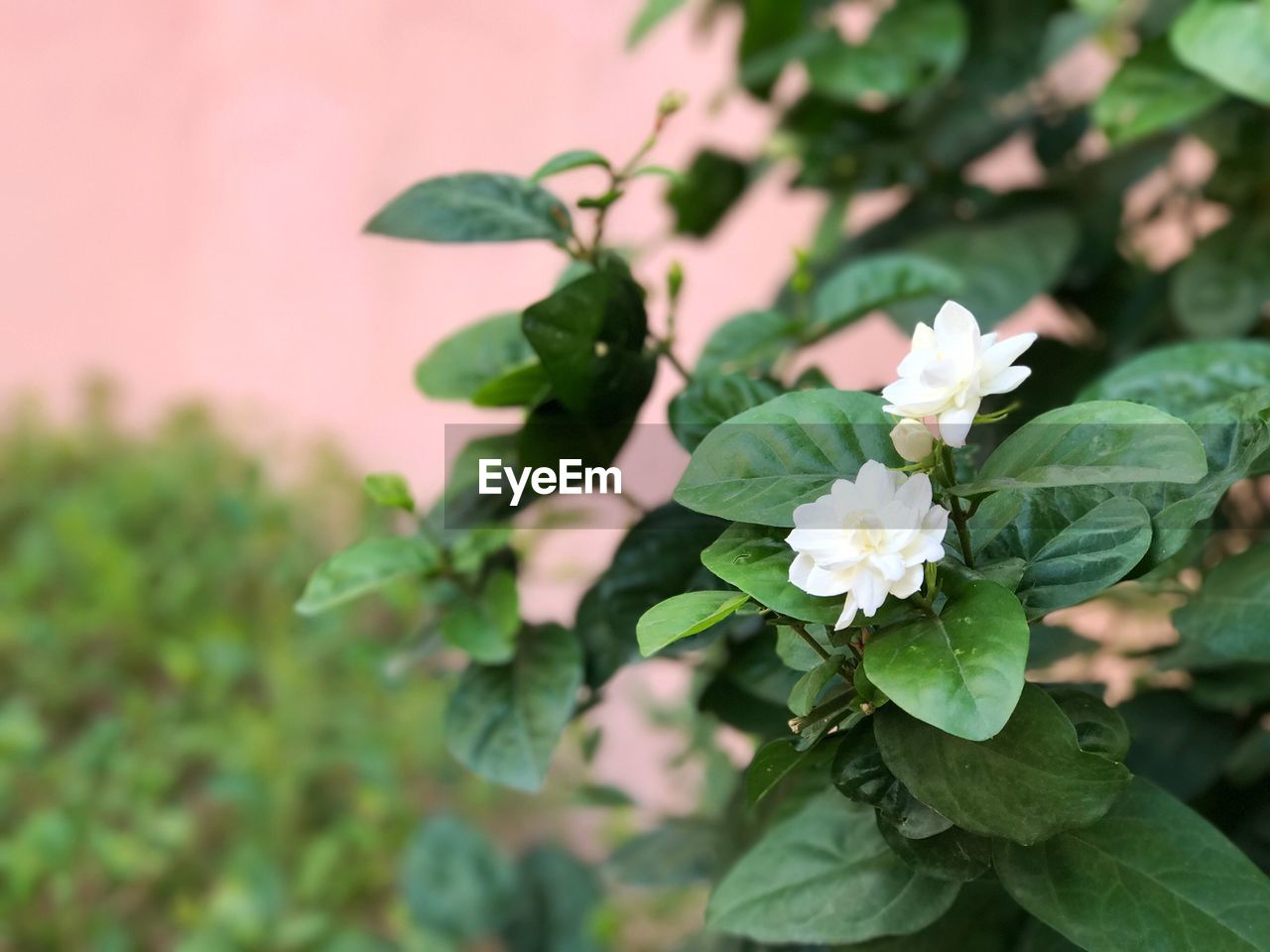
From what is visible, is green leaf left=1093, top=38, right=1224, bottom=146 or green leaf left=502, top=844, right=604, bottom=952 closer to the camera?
green leaf left=1093, top=38, right=1224, bottom=146

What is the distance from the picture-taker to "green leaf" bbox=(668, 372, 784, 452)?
453mm

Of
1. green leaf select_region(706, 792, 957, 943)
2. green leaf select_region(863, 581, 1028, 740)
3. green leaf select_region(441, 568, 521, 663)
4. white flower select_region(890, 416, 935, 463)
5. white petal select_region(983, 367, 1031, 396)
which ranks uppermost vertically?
white petal select_region(983, 367, 1031, 396)

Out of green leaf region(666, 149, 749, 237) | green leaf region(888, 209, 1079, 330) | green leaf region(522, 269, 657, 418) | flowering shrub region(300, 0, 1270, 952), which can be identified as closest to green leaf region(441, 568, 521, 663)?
flowering shrub region(300, 0, 1270, 952)

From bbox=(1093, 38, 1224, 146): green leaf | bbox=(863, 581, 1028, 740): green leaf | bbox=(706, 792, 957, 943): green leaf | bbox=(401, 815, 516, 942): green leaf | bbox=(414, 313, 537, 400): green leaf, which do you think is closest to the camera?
bbox=(863, 581, 1028, 740): green leaf

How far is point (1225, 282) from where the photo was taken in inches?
29.4

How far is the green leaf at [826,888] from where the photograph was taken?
400 mm

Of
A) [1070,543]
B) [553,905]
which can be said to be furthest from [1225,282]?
[553,905]

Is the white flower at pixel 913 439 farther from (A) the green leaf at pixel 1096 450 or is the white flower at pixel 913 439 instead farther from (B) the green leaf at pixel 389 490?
(B) the green leaf at pixel 389 490

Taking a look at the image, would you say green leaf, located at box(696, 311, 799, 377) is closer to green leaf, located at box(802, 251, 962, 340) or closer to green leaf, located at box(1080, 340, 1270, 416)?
green leaf, located at box(802, 251, 962, 340)

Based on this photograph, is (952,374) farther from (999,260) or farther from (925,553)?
(999,260)

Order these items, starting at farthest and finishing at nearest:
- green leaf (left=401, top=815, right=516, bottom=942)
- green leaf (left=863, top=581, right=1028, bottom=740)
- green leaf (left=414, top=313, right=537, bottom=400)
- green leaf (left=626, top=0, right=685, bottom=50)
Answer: green leaf (left=401, top=815, right=516, bottom=942)
green leaf (left=626, top=0, right=685, bottom=50)
green leaf (left=414, top=313, right=537, bottom=400)
green leaf (left=863, top=581, right=1028, bottom=740)

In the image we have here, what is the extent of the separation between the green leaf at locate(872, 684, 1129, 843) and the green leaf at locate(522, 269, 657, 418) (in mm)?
213

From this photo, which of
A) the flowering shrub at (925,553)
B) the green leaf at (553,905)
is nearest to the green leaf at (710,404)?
the flowering shrub at (925,553)

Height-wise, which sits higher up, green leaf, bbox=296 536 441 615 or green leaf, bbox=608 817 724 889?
green leaf, bbox=296 536 441 615
